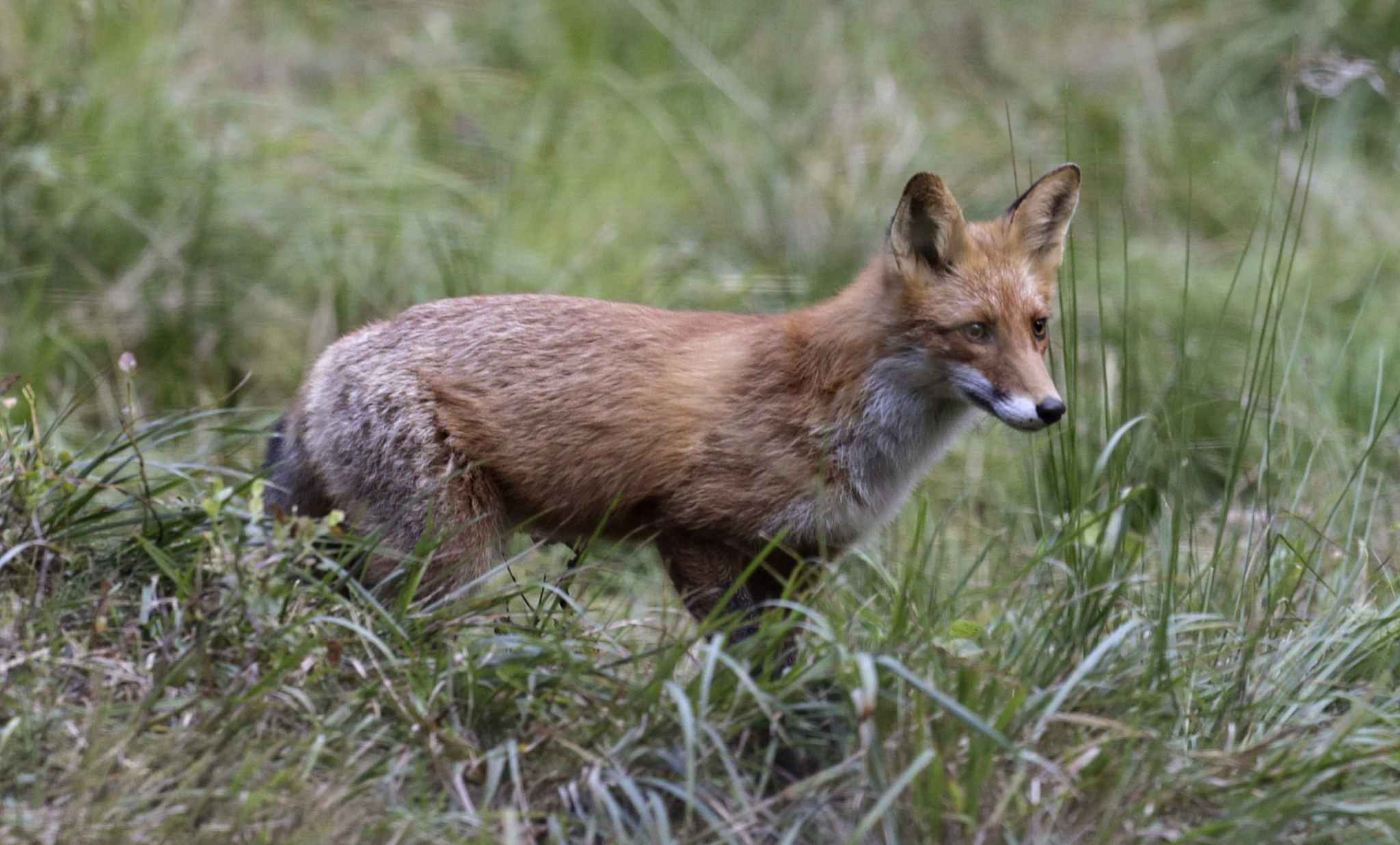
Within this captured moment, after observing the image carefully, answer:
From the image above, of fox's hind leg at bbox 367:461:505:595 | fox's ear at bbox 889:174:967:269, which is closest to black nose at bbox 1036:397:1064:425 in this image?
fox's ear at bbox 889:174:967:269

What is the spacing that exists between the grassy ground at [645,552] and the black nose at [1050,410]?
0.07 metres

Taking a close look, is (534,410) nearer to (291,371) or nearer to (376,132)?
(291,371)

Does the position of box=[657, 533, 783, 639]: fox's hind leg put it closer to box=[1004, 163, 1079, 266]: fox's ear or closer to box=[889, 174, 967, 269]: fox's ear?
box=[889, 174, 967, 269]: fox's ear

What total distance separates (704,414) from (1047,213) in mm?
1263

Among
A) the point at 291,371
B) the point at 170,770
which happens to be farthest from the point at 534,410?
the point at 291,371

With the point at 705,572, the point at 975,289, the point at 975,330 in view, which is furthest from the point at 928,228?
the point at 705,572

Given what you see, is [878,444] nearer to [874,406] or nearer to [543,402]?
[874,406]

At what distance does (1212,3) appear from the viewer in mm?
10562

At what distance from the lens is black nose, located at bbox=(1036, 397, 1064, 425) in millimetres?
4285

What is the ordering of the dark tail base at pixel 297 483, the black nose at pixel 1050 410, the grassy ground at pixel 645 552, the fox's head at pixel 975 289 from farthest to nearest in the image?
the dark tail base at pixel 297 483 < the fox's head at pixel 975 289 < the black nose at pixel 1050 410 < the grassy ground at pixel 645 552

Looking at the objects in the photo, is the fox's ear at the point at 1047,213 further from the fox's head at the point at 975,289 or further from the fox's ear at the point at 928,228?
the fox's ear at the point at 928,228

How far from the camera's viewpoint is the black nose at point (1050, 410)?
14.1 feet

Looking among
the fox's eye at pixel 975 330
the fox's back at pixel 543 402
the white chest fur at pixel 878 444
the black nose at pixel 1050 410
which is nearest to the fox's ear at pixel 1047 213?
the fox's eye at pixel 975 330

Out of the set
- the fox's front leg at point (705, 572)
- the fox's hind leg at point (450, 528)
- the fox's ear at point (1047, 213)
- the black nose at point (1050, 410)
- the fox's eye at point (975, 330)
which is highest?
the fox's ear at point (1047, 213)
